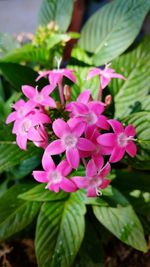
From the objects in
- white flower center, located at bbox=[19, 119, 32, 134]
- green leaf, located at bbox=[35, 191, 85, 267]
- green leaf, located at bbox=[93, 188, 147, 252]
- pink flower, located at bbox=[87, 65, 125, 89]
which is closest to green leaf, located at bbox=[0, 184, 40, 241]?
green leaf, located at bbox=[35, 191, 85, 267]

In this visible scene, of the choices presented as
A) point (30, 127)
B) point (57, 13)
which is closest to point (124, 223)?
point (30, 127)

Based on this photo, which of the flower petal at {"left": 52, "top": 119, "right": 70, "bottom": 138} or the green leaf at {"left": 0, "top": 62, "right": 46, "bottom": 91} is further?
the green leaf at {"left": 0, "top": 62, "right": 46, "bottom": 91}

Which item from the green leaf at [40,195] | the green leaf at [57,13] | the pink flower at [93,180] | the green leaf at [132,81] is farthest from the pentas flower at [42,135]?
the green leaf at [57,13]

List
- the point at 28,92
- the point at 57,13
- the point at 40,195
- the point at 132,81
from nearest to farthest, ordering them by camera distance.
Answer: the point at 28,92 < the point at 40,195 < the point at 132,81 < the point at 57,13

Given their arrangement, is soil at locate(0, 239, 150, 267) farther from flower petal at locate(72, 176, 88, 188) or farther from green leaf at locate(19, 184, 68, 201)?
flower petal at locate(72, 176, 88, 188)

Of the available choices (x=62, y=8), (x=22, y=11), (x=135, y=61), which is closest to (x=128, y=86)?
(x=135, y=61)

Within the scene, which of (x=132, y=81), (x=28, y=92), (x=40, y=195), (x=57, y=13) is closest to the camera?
(x=28, y=92)

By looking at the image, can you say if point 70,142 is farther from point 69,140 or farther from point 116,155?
point 116,155
